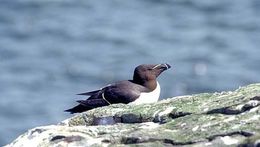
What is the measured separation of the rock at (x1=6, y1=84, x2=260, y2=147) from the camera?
5914 mm

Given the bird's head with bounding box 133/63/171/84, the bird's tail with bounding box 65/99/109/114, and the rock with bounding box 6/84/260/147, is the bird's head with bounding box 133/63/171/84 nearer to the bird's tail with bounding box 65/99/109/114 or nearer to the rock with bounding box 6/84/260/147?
the bird's tail with bounding box 65/99/109/114

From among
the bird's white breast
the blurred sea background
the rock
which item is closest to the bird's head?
the bird's white breast

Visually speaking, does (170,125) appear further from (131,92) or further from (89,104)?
(131,92)

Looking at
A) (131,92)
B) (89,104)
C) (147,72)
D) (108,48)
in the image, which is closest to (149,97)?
(131,92)

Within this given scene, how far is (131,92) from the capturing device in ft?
32.6

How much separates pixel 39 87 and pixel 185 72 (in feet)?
9.46

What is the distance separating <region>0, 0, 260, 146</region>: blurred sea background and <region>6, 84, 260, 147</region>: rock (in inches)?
397

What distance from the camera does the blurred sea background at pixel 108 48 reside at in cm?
1909

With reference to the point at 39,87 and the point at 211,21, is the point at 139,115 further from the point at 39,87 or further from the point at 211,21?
the point at 211,21

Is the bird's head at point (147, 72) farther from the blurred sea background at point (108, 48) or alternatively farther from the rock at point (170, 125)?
the blurred sea background at point (108, 48)

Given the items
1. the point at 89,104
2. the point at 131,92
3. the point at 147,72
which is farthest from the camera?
the point at 147,72

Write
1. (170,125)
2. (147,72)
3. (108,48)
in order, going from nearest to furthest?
1. (170,125)
2. (147,72)
3. (108,48)

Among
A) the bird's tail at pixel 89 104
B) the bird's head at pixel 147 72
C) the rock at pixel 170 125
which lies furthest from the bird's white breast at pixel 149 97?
the rock at pixel 170 125

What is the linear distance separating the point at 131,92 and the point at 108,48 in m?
12.0
